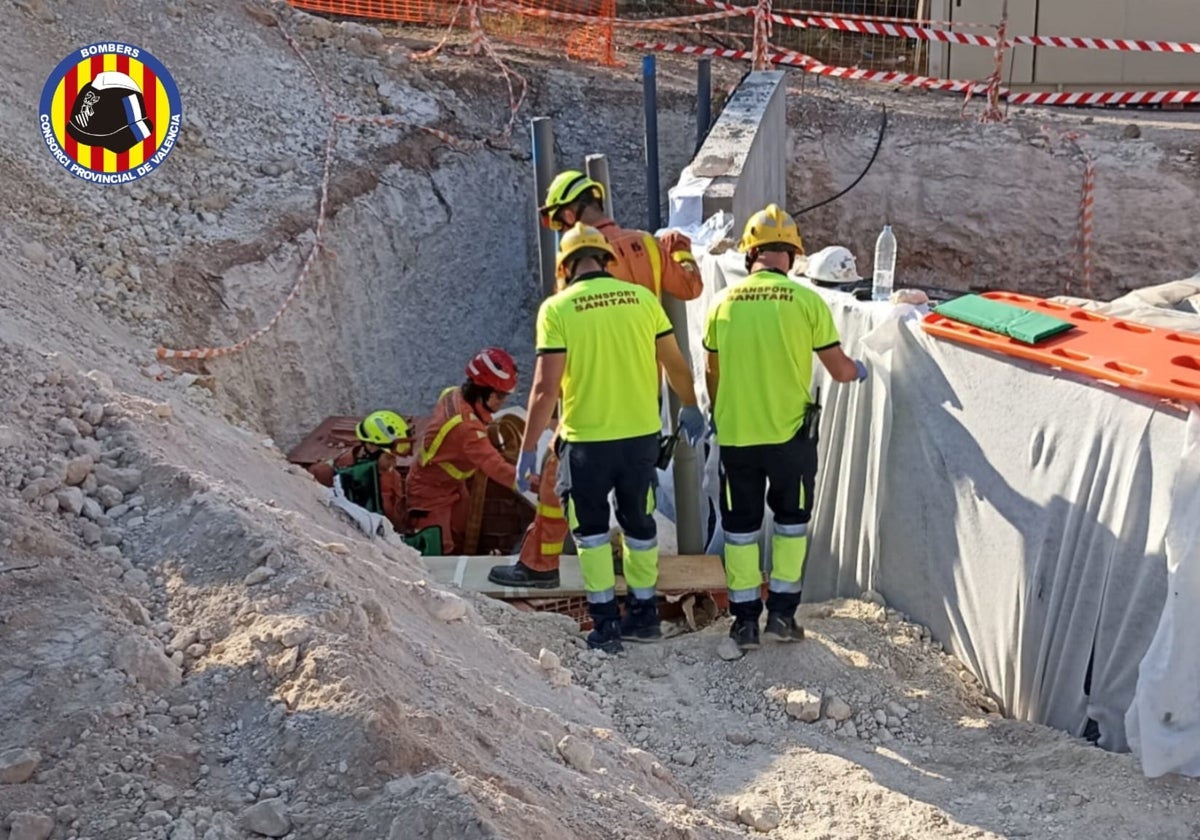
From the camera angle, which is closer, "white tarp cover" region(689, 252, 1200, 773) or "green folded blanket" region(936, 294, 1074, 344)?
"white tarp cover" region(689, 252, 1200, 773)

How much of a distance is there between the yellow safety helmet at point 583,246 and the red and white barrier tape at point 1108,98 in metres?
8.98

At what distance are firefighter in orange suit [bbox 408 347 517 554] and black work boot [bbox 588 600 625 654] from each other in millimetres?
1228

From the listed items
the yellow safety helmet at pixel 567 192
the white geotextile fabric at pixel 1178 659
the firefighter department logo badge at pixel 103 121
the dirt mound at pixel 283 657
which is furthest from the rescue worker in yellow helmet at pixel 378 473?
the white geotextile fabric at pixel 1178 659

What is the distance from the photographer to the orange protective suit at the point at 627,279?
19.7 ft

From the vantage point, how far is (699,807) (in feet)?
13.3

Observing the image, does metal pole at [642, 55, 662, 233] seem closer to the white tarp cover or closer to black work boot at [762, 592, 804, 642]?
the white tarp cover

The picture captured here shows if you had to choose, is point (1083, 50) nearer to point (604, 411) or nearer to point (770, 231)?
point (770, 231)

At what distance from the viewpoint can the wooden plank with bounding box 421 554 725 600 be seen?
6.02 meters

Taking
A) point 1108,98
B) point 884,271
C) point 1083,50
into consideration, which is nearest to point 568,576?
point 884,271

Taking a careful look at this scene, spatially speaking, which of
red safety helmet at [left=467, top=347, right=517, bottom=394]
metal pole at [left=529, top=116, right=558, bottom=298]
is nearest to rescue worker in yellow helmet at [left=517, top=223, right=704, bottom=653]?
red safety helmet at [left=467, top=347, right=517, bottom=394]

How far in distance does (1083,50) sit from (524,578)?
33.9ft

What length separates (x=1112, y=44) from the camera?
490 inches

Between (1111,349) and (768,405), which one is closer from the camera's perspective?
(1111,349)

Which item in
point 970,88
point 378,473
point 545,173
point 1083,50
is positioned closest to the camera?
point 378,473
